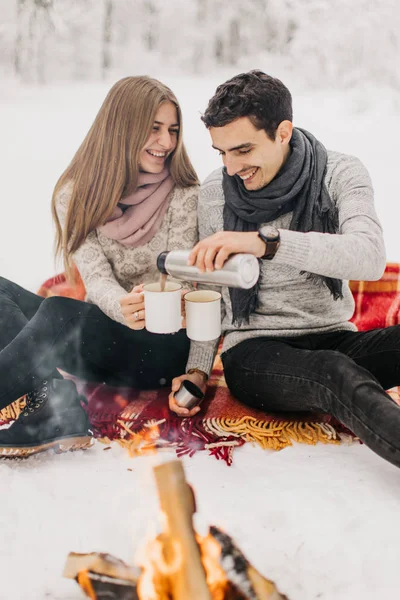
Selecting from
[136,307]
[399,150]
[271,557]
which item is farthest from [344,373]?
[399,150]

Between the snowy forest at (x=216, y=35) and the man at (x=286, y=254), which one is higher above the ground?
the snowy forest at (x=216, y=35)

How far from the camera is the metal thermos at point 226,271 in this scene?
1134mm

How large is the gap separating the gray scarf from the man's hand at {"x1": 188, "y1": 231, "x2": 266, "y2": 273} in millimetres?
292

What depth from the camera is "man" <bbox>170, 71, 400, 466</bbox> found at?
3.94 ft

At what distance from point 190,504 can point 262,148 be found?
889mm

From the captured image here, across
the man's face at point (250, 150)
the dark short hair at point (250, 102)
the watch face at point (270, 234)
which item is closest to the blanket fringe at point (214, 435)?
the watch face at point (270, 234)

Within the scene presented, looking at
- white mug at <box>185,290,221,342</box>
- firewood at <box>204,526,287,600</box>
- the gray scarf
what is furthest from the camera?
the gray scarf

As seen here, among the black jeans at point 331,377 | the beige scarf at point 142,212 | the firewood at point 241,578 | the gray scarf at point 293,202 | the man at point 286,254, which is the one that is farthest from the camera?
the beige scarf at point 142,212

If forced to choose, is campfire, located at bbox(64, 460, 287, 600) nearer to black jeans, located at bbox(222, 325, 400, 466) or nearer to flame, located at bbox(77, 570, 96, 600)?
flame, located at bbox(77, 570, 96, 600)

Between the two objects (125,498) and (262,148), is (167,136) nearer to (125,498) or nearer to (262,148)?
(262,148)

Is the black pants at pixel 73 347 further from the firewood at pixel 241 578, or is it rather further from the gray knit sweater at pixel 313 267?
the firewood at pixel 241 578

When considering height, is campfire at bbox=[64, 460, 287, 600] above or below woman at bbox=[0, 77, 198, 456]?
below

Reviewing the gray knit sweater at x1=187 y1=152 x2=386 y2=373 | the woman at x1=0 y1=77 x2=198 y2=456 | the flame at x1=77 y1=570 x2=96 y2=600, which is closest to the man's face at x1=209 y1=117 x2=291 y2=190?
the gray knit sweater at x1=187 y1=152 x2=386 y2=373

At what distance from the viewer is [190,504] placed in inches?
46.0
